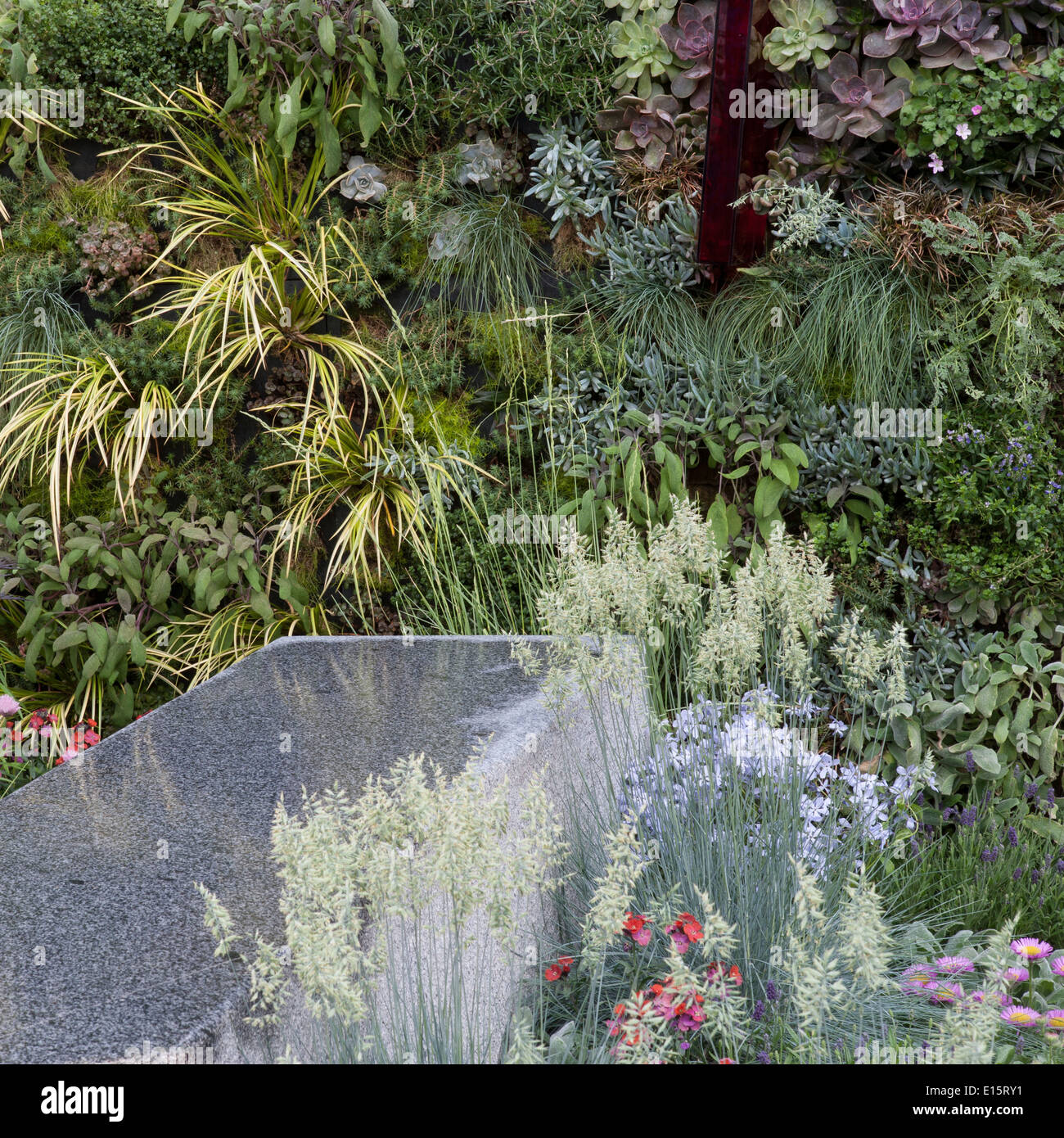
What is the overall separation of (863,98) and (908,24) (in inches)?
10.4

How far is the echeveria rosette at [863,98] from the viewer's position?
3.37 meters

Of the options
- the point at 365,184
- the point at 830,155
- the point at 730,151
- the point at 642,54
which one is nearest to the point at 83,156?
the point at 365,184

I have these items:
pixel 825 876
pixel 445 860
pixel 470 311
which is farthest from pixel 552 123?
pixel 445 860

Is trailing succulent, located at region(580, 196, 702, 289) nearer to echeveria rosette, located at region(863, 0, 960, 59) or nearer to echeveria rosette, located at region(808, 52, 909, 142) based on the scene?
echeveria rosette, located at region(808, 52, 909, 142)

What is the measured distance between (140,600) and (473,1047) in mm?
2859

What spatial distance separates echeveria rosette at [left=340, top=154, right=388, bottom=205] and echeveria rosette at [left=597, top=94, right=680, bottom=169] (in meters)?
0.93

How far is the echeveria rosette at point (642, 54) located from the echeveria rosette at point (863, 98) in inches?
24.2

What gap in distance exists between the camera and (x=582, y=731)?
238 centimetres

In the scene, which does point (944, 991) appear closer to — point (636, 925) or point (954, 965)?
point (954, 965)

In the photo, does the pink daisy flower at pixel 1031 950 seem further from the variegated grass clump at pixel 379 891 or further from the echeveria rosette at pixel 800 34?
the echeveria rosette at pixel 800 34

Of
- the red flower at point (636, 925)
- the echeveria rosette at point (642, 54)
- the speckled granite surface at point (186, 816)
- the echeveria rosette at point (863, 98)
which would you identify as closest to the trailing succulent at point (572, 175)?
the echeveria rosette at point (642, 54)

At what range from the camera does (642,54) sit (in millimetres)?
3633
